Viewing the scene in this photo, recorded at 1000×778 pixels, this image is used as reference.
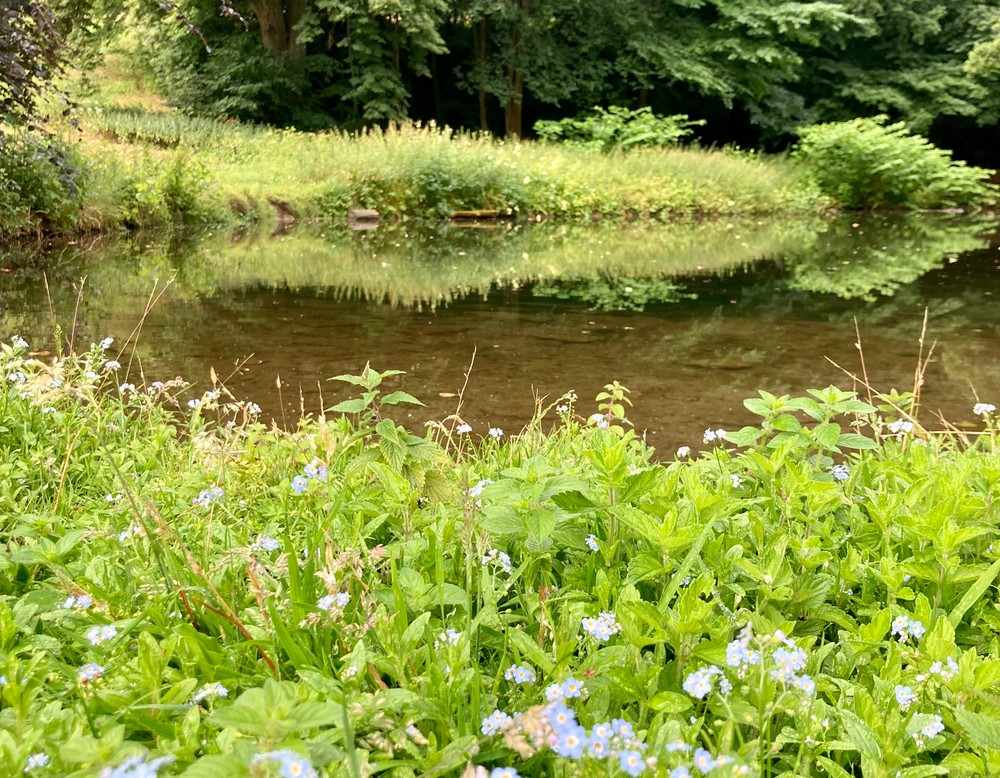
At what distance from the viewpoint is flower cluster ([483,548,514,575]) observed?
4.78 ft

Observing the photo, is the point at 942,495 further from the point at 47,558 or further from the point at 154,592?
the point at 47,558

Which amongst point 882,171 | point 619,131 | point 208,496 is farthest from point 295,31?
point 208,496

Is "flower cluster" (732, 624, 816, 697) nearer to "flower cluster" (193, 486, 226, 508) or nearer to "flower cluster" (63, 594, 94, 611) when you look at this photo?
"flower cluster" (63, 594, 94, 611)

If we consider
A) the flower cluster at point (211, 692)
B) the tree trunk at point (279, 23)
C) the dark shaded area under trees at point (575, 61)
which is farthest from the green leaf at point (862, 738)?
the tree trunk at point (279, 23)

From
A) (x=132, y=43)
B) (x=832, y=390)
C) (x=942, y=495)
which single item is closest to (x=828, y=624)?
(x=942, y=495)

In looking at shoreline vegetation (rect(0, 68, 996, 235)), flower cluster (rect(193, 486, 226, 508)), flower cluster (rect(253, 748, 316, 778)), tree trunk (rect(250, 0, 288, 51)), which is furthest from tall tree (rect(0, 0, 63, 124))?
tree trunk (rect(250, 0, 288, 51))

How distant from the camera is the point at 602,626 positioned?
3.96 feet

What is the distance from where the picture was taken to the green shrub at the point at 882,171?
1812cm

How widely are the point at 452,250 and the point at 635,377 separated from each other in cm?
624

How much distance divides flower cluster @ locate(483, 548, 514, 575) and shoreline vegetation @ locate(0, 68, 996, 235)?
806cm

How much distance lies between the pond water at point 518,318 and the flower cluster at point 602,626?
2.24 metres

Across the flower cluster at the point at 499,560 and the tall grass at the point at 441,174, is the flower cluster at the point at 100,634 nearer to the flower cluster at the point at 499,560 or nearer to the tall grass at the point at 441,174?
the flower cluster at the point at 499,560

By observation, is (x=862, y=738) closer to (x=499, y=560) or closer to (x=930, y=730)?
(x=930, y=730)

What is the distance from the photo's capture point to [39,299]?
20.0ft
